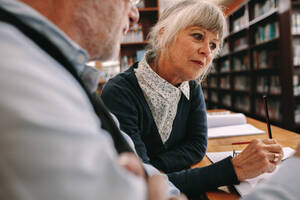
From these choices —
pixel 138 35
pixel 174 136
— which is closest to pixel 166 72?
pixel 174 136

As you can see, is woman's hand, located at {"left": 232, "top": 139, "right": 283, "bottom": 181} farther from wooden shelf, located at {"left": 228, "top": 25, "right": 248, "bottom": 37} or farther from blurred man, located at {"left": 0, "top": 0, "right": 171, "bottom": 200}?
wooden shelf, located at {"left": 228, "top": 25, "right": 248, "bottom": 37}

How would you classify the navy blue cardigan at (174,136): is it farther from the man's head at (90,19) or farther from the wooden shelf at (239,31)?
the wooden shelf at (239,31)

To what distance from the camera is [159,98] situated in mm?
1073

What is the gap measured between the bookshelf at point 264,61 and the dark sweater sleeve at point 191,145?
8.35 feet

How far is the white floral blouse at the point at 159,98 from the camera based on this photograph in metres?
1.06

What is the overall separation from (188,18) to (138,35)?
8.22 ft

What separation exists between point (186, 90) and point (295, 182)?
885 millimetres

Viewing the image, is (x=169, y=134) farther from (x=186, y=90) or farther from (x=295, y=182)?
(x=295, y=182)

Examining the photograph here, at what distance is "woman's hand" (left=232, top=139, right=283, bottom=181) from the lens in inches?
27.9

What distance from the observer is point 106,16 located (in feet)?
1.67

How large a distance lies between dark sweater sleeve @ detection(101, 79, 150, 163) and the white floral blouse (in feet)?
0.35

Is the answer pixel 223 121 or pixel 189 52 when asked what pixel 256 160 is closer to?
pixel 189 52

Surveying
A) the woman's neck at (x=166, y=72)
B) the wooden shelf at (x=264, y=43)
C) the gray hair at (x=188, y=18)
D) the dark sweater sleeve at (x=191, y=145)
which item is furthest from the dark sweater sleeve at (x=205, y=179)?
the wooden shelf at (x=264, y=43)

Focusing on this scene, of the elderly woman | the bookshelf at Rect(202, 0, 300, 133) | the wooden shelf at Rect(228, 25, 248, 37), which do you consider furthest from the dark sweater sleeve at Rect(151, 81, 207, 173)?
the wooden shelf at Rect(228, 25, 248, 37)
